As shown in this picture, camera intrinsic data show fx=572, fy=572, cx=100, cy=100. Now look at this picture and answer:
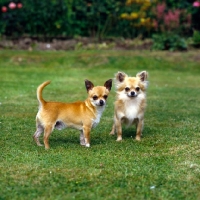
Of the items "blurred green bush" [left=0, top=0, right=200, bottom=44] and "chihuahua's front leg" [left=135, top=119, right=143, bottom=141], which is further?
"blurred green bush" [left=0, top=0, right=200, bottom=44]

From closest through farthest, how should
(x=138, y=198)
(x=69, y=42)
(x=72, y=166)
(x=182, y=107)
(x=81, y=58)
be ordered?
(x=138, y=198) → (x=72, y=166) → (x=182, y=107) → (x=81, y=58) → (x=69, y=42)

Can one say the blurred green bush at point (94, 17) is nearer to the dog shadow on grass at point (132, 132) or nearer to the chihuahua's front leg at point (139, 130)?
the dog shadow on grass at point (132, 132)

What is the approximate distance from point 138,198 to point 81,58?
41.8 feet

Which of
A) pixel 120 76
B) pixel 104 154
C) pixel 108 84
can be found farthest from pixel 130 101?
pixel 104 154

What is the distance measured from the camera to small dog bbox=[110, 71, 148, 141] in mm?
7500

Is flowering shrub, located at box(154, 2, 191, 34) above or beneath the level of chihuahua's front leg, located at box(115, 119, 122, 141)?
beneath

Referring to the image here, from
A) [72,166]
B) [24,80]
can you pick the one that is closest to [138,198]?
[72,166]

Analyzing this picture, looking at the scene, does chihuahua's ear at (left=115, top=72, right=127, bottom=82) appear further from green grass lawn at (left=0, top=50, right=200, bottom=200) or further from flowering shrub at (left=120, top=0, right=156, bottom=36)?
flowering shrub at (left=120, top=0, right=156, bottom=36)

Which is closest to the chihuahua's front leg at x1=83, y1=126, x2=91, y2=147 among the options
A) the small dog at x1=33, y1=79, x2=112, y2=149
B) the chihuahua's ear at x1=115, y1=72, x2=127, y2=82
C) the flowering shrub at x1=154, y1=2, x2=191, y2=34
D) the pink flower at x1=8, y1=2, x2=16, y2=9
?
the small dog at x1=33, y1=79, x2=112, y2=149

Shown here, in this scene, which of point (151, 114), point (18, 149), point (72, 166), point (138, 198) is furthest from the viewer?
Result: point (151, 114)

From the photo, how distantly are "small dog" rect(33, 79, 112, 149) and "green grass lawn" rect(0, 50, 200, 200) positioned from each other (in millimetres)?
228

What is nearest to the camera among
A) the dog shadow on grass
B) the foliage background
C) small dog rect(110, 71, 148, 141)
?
small dog rect(110, 71, 148, 141)

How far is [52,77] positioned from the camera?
49.7ft

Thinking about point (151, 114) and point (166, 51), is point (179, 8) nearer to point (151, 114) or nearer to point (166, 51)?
point (166, 51)
